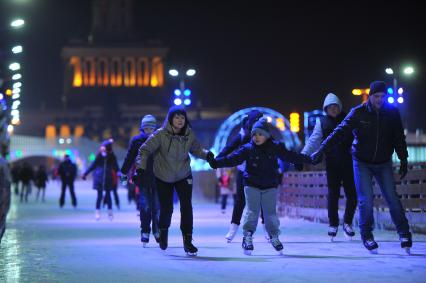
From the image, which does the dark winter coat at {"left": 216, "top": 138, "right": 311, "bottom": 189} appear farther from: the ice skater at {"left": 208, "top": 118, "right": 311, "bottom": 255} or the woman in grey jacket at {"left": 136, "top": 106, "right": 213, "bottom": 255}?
the woman in grey jacket at {"left": 136, "top": 106, "right": 213, "bottom": 255}

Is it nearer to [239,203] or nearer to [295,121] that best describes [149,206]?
[239,203]

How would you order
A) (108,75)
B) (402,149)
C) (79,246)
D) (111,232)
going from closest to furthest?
(402,149), (79,246), (111,232), (108,75)

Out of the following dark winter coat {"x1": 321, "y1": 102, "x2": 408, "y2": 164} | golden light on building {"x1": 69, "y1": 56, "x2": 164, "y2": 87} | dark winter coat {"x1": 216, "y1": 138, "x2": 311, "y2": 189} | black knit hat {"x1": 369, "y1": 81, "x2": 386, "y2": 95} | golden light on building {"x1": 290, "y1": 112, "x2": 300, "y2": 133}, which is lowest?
dark winter coat {"x1": 216, "y1": 138, "x2": 311, "y2": 189}

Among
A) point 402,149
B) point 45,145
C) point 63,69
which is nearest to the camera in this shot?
point 402,149

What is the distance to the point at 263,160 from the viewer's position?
11734 millimetres

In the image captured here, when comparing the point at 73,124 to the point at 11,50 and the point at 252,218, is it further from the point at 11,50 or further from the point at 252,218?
the point at 252,218

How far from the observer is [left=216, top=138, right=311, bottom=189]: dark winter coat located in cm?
1166

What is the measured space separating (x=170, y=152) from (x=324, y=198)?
26.4ft

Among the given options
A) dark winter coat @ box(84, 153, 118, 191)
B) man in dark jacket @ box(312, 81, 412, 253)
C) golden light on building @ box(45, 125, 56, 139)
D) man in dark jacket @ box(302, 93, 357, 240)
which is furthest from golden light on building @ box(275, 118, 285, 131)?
golden light on building @ box(45, 125, 56, 139)

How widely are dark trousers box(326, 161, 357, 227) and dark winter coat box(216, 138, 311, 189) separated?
1.84 meters

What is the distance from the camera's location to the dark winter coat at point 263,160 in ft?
38.3

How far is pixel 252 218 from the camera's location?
11.9 metres

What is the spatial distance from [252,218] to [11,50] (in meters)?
32.3

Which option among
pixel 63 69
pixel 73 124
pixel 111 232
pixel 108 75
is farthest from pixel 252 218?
pixel 63 69
